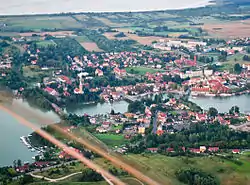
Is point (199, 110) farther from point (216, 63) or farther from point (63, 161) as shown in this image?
point (216, 63)

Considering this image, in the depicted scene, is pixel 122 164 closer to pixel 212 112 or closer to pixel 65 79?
pixel 212 112

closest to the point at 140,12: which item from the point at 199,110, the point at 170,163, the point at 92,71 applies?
the point at 92,71

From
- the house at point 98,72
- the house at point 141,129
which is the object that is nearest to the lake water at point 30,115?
the house at point 141,129

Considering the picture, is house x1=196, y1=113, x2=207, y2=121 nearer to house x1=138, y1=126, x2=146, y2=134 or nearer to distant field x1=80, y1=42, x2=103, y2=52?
house x1=138, y1=126, x2=146, y2=134

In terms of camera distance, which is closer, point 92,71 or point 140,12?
point 92,71

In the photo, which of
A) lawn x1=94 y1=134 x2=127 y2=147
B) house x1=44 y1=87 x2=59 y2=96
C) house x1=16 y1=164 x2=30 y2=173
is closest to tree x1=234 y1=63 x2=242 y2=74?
house x1=44 y1=87 x2=59 y2=96

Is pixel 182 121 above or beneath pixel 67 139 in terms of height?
beneath

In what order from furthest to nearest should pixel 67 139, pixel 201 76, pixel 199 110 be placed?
pixel 201 76 < pixel 199 110 < pixel 67 139
